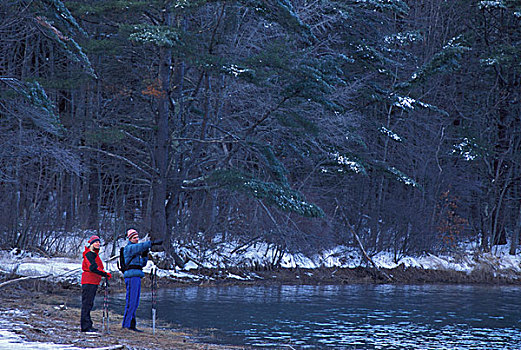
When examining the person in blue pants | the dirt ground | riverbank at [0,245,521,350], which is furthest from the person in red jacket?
the person in blue pants

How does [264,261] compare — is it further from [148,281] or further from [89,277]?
[89,277]

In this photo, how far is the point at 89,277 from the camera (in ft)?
42.2

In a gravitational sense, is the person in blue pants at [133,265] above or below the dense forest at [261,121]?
below

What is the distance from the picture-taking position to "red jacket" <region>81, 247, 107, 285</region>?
41.4ft

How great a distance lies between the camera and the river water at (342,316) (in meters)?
15.1

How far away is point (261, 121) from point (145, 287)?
7.01m

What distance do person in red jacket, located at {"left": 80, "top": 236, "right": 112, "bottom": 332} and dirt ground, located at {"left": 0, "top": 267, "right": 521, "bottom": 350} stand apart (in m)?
0.28

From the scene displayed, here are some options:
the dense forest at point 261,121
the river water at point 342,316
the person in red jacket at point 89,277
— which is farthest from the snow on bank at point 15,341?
the dense forest at point 261,121

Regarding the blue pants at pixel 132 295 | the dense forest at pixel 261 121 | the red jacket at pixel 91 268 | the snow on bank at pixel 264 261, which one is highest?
the dense forest at pixel 261 121

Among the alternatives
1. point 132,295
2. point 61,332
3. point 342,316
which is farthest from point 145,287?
point 61,332

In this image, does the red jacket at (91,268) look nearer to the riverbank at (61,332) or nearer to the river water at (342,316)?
the riverbank at (61,332)

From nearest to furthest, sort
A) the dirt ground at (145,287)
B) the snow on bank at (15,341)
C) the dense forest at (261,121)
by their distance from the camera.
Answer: the snow on bank at (15,341)
the dirt ground at (145,287)
the dense forest at (261,121)

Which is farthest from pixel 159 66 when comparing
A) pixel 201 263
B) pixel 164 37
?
pixel 201 263

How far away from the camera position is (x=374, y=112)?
37156 millimetres
